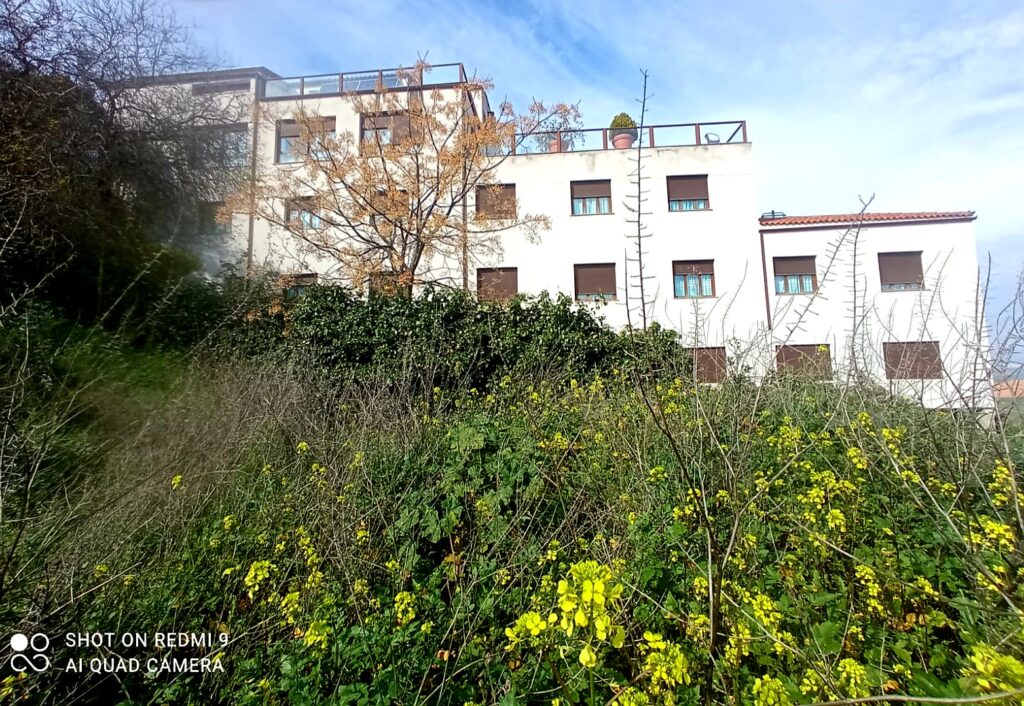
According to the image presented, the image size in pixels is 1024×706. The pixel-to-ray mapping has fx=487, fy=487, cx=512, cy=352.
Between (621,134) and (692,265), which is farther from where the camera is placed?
(621,134)

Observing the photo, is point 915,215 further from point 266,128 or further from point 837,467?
point 266,128

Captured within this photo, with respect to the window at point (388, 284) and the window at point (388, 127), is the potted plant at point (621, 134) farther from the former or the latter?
the window at point (388, 284)

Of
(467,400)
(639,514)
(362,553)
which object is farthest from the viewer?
(467,400)

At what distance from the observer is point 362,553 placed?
8.68ft

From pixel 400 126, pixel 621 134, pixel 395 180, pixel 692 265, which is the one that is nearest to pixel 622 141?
pixel 621 134

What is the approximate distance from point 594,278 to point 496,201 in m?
3.63

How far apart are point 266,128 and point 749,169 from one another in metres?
14.1

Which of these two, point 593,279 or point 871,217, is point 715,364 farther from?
point 871,217

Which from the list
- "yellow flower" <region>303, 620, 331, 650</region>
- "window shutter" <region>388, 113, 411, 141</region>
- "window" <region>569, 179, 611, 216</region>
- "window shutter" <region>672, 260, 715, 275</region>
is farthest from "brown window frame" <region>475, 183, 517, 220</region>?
"yellow flower" <region>303, 620, 331, 650</region>

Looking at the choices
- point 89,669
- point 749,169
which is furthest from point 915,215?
point 89,669

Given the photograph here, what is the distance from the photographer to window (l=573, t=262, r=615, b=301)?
14383 mm

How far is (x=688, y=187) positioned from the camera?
14.8m

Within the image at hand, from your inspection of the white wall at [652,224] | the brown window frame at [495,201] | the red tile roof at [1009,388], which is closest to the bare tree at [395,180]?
the brown window frame at [495,201]

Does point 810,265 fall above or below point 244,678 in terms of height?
above
